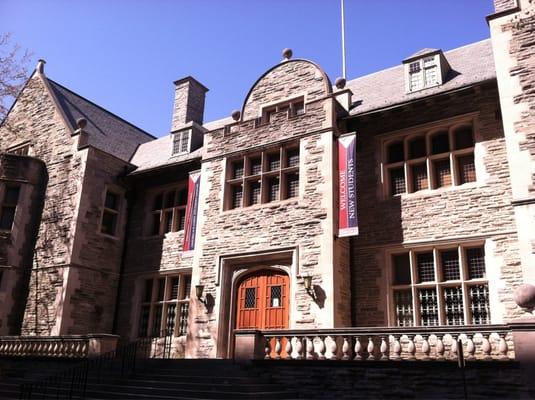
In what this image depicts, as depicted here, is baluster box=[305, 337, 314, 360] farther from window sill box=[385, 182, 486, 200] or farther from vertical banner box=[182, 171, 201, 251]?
vertical banner box=[182, 171, 201, 251]

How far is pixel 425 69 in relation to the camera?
14.3m

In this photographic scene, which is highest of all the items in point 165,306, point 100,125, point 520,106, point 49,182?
point 100,125

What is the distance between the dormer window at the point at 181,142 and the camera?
63.4ft

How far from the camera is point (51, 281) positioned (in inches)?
667

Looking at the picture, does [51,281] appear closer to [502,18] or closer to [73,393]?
[73,393]

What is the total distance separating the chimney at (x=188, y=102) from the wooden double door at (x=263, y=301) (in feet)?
31.4

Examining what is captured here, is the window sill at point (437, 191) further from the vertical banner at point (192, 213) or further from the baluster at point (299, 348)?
the vertical banner at point (192, 213)

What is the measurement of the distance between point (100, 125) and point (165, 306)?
31.1ft

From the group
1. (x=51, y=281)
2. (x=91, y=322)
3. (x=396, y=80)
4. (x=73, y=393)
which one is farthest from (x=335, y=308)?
(x=51, y=281)

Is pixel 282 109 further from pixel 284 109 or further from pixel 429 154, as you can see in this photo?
pixel 429 154

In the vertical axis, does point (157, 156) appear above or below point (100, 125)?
below

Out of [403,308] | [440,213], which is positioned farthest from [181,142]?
[403,308]

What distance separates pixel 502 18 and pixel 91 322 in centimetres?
1506

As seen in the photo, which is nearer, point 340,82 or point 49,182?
point 340,82
